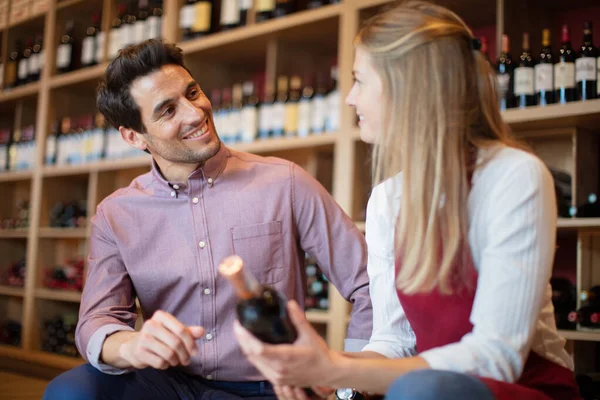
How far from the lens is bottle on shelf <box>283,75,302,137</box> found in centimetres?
287

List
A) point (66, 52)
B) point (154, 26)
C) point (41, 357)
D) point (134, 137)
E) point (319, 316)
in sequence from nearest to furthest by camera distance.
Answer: point (134, 137), point (319, 316), point (154, 26), point (41, 357), point (66, 52)

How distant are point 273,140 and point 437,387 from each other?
203 cm

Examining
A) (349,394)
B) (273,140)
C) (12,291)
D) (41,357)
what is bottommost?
(41,357)

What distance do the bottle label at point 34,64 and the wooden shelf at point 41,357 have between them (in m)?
1.64

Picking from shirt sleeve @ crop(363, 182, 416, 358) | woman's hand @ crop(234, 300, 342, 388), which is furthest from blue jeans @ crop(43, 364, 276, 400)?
woman's hand @ crop(234, 300, 342, 388)

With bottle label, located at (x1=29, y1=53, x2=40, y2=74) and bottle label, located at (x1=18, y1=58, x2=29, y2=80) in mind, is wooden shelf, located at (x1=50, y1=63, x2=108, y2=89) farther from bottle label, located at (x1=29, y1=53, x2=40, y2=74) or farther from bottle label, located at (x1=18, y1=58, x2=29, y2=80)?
bottle label, located at (x1=18, y1=58, x2=29, y2=80)

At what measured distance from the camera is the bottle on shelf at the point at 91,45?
3.82m

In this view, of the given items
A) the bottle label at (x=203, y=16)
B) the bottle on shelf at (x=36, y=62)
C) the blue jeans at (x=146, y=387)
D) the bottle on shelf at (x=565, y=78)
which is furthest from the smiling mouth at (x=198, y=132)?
the bottle on shelf at (x=36, y=62)

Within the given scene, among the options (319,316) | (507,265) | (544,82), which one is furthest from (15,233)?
(507,265)

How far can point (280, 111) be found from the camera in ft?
9.57

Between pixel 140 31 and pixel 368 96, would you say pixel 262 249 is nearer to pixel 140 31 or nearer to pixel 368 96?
pixel 368 96

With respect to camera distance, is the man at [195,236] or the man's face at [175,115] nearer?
the man at [195,236]

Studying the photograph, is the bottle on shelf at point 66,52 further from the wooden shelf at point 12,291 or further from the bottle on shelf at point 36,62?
the wooden shelf at point 12,291

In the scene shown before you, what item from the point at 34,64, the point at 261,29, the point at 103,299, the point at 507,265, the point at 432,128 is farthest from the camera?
the point at 34,64
